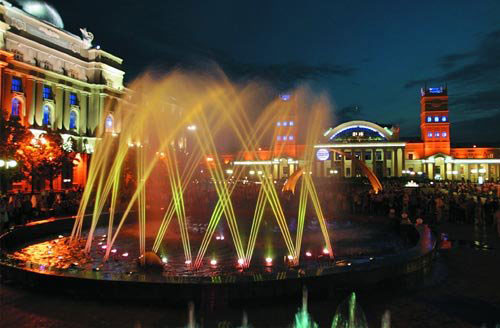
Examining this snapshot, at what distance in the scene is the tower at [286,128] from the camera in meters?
87.1

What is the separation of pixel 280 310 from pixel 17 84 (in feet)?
133

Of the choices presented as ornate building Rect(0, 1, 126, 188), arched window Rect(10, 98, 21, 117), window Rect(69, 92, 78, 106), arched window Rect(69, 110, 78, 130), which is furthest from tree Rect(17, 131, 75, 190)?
window Rect(69, 92, 78, 106)

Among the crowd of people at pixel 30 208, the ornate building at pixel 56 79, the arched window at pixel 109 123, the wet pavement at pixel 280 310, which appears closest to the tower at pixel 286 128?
the arched window at pixel 109 123

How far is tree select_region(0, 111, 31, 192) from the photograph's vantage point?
26.1 metres

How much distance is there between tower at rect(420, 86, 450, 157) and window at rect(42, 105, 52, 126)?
68.9 metres

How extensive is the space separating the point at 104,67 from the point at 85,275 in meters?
46.4

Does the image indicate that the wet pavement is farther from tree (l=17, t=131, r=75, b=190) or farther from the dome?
the dome

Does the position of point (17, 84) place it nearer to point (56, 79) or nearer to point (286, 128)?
point (56, 79)

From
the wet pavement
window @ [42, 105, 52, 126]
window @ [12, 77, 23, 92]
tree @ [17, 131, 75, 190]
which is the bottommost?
the wet pavement

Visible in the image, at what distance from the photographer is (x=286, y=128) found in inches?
3573

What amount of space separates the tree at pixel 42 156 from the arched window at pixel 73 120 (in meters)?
12.3

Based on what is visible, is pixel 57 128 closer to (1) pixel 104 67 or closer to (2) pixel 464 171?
(1) pixel 104 67

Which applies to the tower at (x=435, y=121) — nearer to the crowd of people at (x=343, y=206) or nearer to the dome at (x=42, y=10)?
the crowd of people at (x=343, y=206)

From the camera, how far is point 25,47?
3819 centimetres
